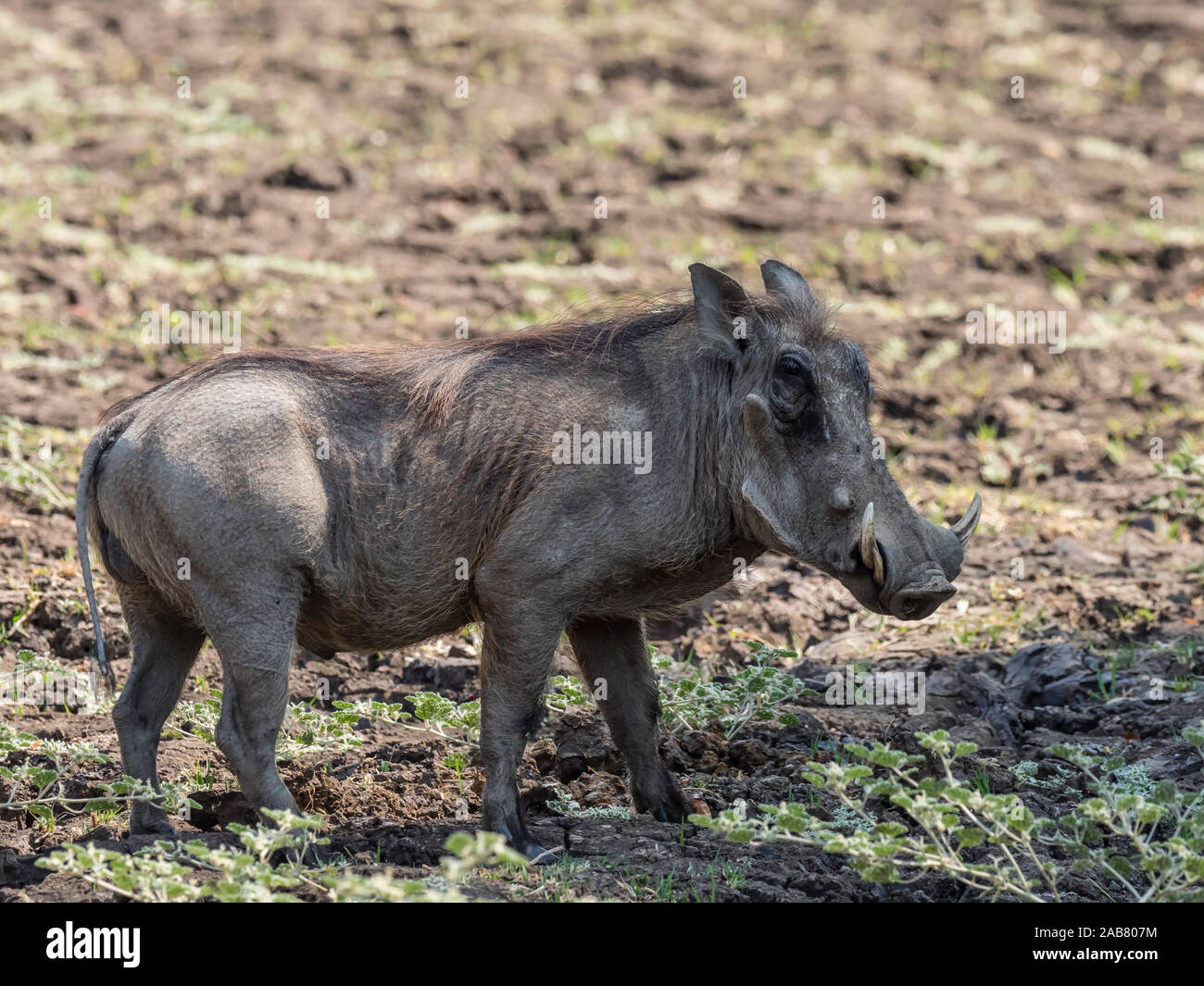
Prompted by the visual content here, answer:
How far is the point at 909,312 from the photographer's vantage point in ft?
30.0

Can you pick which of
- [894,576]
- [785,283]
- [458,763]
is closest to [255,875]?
[458,763]

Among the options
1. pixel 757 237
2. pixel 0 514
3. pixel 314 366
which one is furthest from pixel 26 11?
pixel 314 366

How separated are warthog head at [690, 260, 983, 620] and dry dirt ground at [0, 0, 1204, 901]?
2.65 feet

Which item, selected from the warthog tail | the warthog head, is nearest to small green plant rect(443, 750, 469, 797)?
the warthog tail

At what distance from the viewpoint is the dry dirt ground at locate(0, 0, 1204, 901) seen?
5051mm

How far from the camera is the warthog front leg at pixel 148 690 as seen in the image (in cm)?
437

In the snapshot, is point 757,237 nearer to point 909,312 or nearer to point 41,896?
point 909,312

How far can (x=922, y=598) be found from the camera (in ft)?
13.5

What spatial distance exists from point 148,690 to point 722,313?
1.93m

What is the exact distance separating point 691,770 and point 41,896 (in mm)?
2059

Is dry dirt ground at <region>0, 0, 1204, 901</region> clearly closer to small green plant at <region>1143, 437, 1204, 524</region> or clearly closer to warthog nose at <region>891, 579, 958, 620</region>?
small green plant at <region>1143, 437, 1204, 524</region>

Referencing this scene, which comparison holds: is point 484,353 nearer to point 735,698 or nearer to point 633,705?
point 633,705

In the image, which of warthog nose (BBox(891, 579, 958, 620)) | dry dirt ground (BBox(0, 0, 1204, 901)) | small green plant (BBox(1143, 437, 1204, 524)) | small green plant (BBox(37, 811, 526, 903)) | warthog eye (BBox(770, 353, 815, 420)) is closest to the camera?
small green plant (BBox(37, 811, 526, 903))

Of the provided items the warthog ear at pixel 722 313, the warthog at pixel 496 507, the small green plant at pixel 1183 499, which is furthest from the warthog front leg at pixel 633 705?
the small green plant at pixel 1183 499
